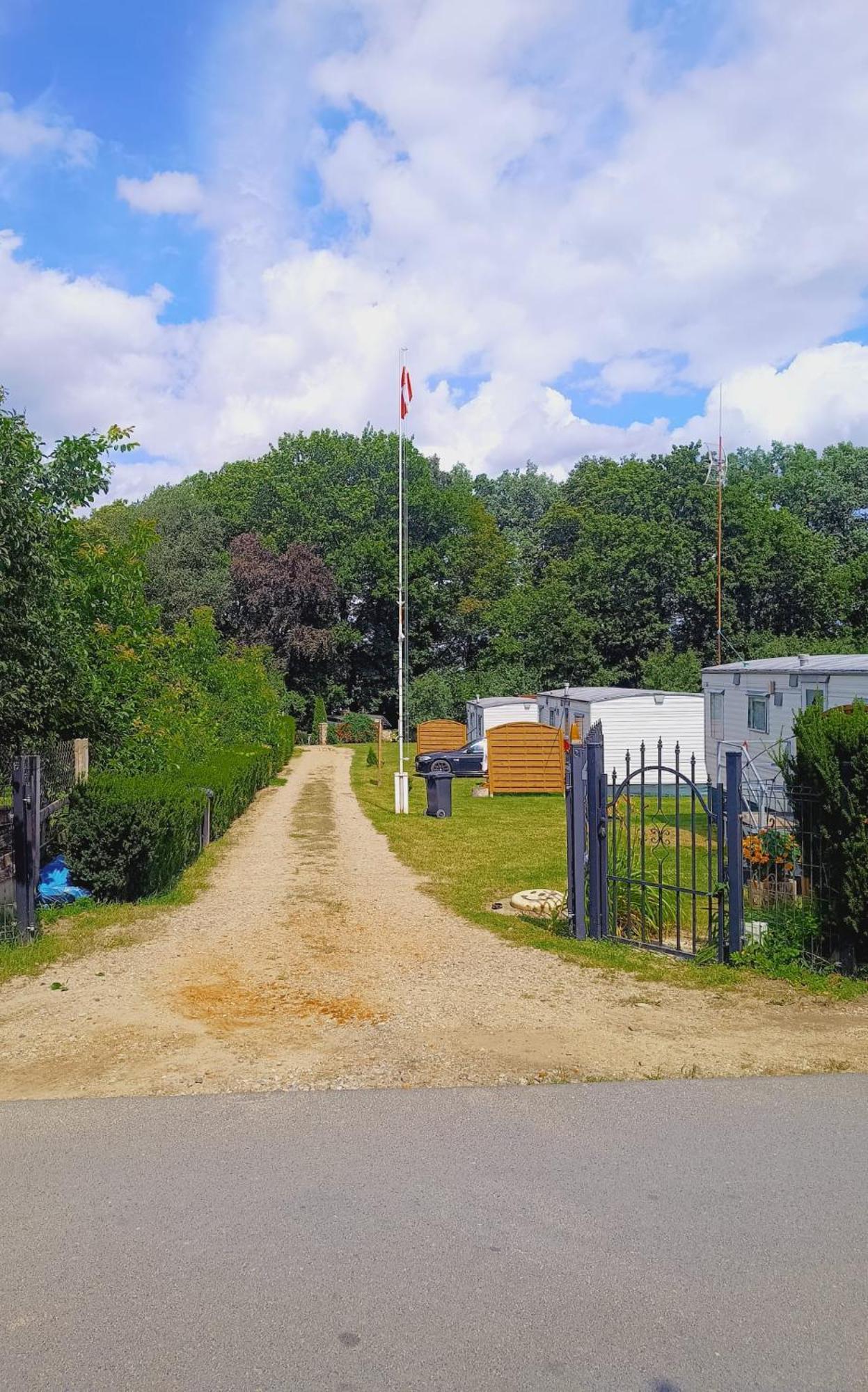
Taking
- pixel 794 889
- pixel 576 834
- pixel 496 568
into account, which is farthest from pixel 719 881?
pixel 496 568

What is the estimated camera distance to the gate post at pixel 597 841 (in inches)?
339

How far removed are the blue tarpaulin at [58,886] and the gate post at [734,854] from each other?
643 centimetres

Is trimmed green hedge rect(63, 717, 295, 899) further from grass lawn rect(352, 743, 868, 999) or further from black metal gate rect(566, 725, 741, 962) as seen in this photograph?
black metal gate rect(566, 725, 741, 962)

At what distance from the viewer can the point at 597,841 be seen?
863 cm

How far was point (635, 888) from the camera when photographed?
9312mm

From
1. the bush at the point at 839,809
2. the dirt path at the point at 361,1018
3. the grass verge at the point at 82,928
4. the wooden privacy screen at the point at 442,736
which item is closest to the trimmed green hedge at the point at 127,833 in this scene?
the grass verge at the point at 82,928

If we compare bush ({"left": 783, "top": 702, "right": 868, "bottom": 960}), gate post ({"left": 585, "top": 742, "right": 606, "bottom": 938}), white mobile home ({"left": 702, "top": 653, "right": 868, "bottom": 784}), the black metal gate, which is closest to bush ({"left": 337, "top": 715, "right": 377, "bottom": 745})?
white mobile home ({"left": 702, "top": 653, "right": 868, "bottom": 784})

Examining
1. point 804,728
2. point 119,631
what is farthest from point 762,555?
point 804,728

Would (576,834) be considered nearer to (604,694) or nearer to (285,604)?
(604,694)

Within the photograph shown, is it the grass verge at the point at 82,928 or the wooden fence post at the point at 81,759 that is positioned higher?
the wooden fence post at the point at 81,759

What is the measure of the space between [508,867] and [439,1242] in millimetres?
9583

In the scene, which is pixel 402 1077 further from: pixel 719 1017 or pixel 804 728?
pixel 804 728

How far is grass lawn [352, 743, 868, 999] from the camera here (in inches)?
296

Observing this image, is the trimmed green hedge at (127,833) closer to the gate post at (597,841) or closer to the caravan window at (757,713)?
the gate post at (597,841)
